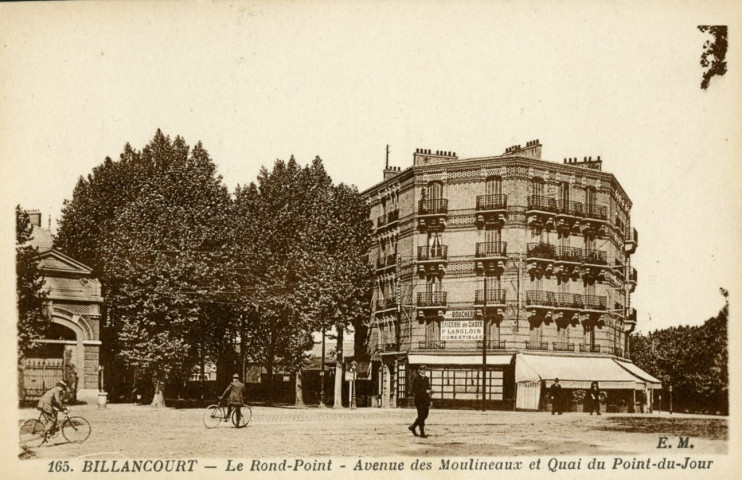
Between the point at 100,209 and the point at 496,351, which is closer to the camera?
the point at 100,209

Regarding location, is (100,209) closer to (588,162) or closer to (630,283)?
(588,162)

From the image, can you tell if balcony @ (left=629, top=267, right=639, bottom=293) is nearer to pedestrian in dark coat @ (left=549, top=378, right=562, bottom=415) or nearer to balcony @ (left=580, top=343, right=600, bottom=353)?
pedestrian in dark coat @ (left=549, top=378, right=562, bottom=415)

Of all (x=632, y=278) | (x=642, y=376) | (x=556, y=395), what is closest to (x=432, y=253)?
(x=556, y=395)

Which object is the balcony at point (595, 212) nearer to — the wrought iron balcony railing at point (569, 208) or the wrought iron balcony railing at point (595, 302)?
the wrought iron balcony railing at point (569, 208)

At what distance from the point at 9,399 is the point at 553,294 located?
2779 centimetres

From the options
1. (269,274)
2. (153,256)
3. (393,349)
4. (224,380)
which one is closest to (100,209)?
(153,256)

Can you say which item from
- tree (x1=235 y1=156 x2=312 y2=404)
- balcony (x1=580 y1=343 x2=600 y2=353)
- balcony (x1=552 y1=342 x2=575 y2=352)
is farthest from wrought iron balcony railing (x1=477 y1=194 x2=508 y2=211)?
tree (x1=235 y1=156 x2=312 y2=404)

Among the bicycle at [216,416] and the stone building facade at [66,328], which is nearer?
the stone building facade at [66,328]

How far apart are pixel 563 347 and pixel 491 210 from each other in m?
7.94

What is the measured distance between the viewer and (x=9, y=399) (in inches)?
793

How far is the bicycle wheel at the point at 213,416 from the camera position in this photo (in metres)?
25.3

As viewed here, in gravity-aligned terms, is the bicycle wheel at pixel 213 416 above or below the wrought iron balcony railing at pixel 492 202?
below

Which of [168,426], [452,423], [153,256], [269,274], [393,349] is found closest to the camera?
[168,426]

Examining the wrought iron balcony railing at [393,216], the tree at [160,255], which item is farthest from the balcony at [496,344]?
the tree at [160,255]
